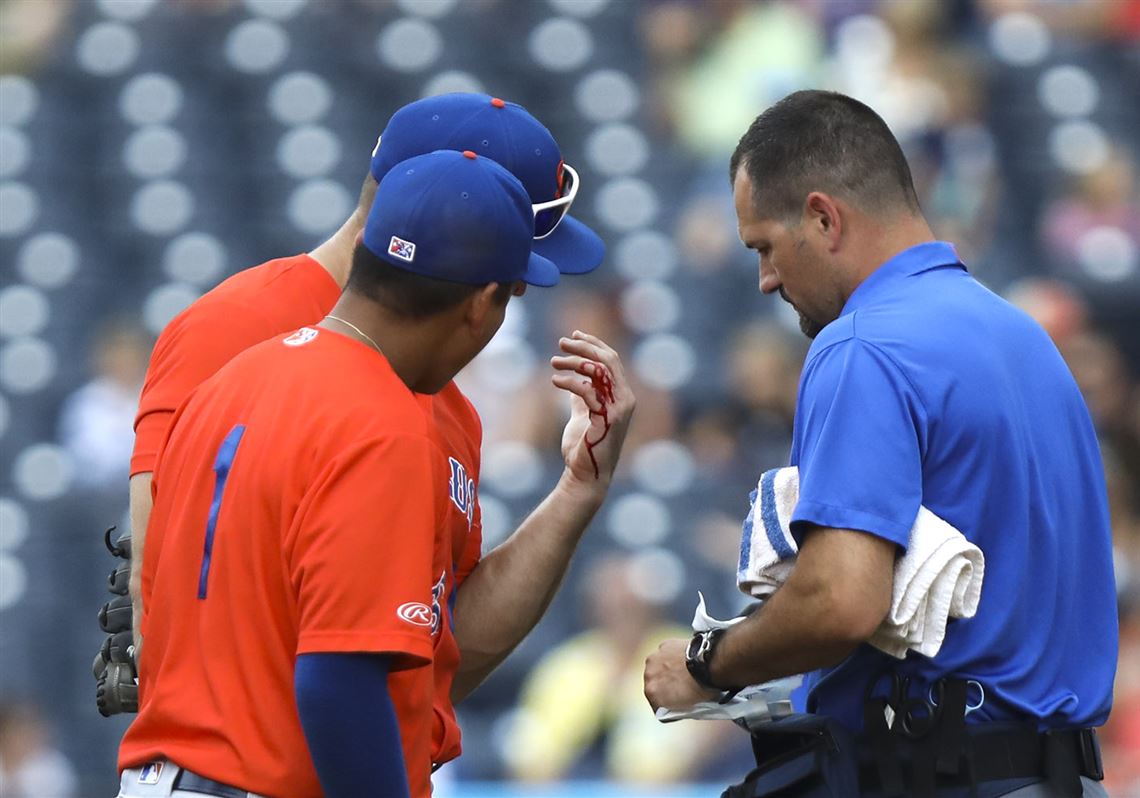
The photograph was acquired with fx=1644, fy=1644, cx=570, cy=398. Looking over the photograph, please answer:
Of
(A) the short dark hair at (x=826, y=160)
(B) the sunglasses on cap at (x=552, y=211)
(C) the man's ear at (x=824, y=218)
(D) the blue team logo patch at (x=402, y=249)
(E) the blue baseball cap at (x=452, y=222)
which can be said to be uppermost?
(A) the short dark hair at (x=826, y=160)

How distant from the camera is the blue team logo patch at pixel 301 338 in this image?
6.85ft

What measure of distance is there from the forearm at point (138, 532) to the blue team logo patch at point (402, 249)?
67 cm

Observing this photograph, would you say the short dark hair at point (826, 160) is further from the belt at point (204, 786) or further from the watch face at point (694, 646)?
the belt at point (204, 786)

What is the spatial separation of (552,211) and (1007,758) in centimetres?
107

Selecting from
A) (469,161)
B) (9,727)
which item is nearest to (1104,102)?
(9,727)

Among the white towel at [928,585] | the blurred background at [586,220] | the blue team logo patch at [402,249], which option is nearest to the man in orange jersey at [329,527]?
the blue team logo patch at [402,249]

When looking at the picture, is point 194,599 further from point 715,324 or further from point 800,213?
point 715,324

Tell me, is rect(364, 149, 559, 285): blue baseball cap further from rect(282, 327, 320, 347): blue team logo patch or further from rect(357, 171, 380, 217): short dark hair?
rect(357, 171, 380, 217): short dark hair

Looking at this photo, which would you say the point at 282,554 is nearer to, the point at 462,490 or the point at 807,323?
the point at 462,490

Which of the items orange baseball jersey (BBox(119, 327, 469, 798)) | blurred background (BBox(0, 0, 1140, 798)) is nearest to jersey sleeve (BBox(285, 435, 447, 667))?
orange baseball jersey (BBox(119, 327, 469, 798))

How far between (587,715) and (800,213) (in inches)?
155

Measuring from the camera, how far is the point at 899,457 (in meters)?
2.23

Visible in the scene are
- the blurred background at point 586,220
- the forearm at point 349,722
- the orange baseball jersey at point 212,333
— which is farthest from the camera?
the blurred background at point 586,220

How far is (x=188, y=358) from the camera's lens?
8.17ft
